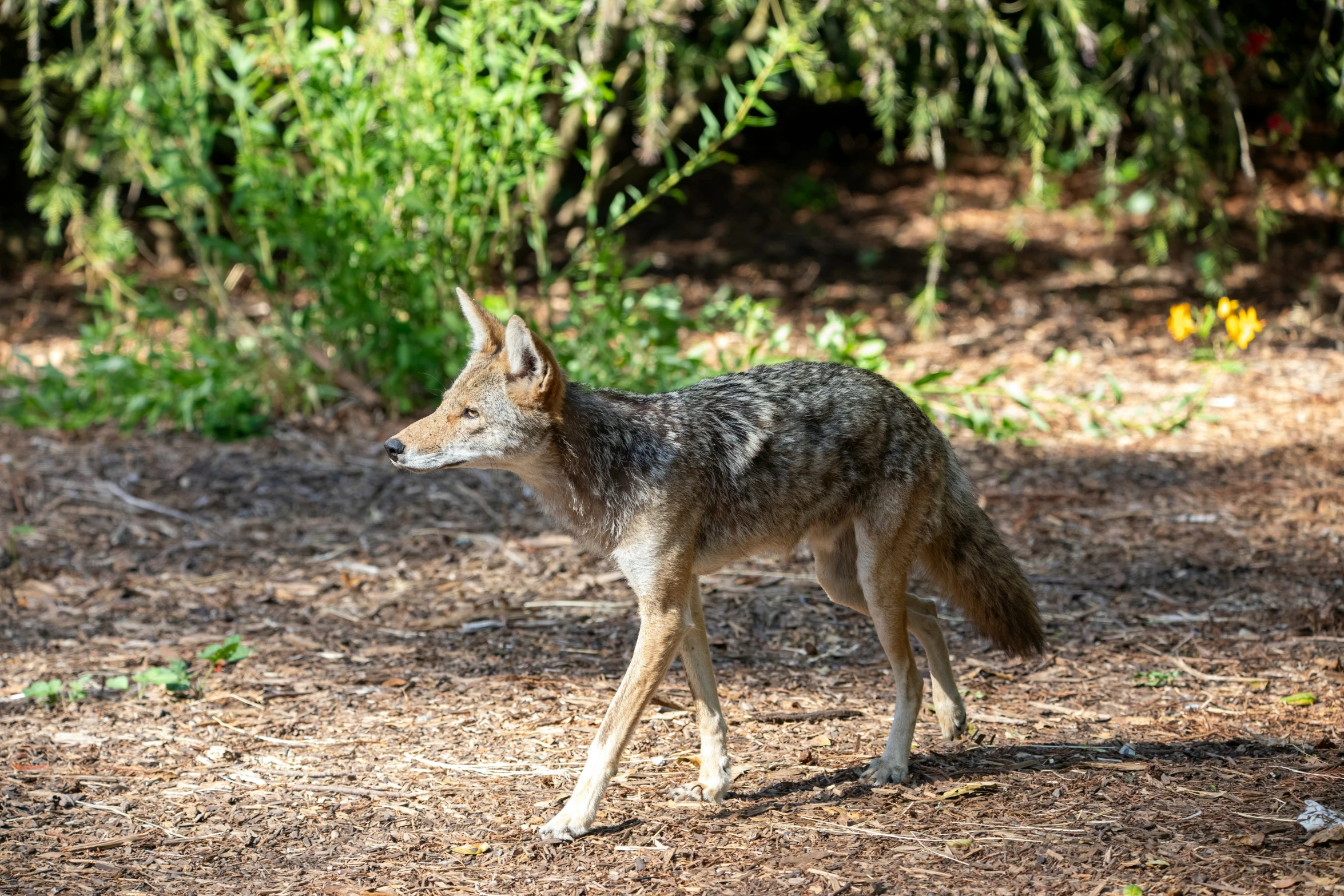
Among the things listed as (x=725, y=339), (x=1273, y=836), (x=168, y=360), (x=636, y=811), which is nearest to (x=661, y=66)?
(x=725, y=339)

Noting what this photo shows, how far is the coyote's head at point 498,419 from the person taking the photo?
4.09 metres

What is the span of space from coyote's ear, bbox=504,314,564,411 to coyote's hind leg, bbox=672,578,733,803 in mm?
828

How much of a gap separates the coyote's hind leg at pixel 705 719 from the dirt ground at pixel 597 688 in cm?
7

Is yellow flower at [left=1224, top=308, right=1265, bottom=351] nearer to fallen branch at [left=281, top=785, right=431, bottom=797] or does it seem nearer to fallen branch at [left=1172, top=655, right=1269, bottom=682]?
fallen branch at [left=1172, top=655, right=1269, bottom=682]

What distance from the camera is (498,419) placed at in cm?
411

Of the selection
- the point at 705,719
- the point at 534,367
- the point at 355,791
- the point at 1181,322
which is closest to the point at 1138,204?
the point at 1181,322

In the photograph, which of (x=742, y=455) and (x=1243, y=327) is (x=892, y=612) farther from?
(x=1243, y=327)

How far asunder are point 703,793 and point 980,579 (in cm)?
131

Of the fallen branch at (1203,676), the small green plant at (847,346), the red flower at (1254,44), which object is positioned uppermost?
the red flower at (1254,44)

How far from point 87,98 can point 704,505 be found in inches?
287

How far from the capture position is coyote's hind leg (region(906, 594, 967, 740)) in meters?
4.66

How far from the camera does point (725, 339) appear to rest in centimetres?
995

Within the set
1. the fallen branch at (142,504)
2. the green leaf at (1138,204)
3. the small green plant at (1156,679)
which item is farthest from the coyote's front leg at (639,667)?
the green leaf at (1138,204)

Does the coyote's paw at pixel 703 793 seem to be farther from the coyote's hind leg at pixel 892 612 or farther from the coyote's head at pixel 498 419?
the coyote's head at pixel 498 419
